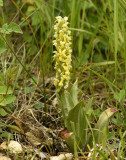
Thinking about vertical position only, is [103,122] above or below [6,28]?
below

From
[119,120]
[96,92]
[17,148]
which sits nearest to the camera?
[17,148]

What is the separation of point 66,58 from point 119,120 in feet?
2.08

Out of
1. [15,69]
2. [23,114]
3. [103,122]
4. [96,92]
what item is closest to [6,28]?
[15,69]

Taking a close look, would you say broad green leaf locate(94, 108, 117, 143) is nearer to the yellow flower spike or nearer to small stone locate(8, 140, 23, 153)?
the yellow flower spike

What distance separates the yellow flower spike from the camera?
1.71m

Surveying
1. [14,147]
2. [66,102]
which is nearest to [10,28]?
[66,102]

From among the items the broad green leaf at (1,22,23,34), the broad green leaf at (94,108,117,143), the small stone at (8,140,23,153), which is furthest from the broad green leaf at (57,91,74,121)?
the broad green leaf at (1,22,23,34)

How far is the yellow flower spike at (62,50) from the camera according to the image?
1710 mm

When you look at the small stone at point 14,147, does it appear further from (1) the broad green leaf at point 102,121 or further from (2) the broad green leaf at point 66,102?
(1) the broad green leaf at point 102,121

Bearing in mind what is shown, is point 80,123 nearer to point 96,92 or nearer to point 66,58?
point 66,58

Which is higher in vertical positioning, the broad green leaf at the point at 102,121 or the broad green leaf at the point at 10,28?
the broad green leaf at the point at 10,28

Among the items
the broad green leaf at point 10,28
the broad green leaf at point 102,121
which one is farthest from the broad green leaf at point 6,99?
the broad green leaf at point 102,121

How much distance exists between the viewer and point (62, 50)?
175 cm

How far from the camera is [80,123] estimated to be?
1830 mm
